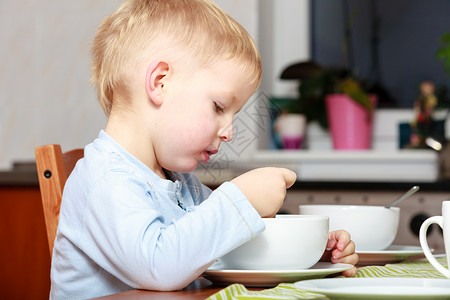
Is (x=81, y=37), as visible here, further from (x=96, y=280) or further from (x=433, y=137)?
(x=96, y=280)

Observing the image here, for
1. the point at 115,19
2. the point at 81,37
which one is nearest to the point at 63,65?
→ the point at 81,37

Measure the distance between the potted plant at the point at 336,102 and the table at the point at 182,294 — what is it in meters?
Answer: 2.00

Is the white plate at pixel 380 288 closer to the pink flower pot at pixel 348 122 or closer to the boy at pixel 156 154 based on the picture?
the boy at pixel 156 154

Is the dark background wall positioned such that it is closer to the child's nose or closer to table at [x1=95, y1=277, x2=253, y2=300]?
the child's nose

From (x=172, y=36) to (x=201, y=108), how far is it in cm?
11

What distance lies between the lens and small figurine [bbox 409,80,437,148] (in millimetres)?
2656

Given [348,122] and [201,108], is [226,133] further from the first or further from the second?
[348,122]

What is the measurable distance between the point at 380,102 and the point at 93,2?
4.45ft

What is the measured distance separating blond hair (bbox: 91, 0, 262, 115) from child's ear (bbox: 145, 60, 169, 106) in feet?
0.09

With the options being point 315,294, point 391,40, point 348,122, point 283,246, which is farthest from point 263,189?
point 391,40

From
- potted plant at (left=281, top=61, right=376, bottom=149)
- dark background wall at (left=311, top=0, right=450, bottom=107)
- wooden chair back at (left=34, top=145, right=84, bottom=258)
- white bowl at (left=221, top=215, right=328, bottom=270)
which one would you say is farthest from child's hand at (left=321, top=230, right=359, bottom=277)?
dark background wall at (left=311, top=0, right=450, bottom=107)

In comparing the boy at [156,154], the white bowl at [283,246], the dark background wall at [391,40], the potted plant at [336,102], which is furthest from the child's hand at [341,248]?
the dark background wall at [391,40]

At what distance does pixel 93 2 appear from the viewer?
2.96 metres

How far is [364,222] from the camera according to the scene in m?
0.95
